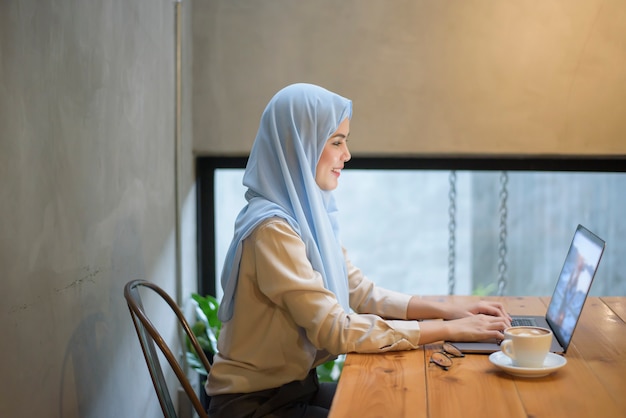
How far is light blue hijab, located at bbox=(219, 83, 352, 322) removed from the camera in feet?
6.39

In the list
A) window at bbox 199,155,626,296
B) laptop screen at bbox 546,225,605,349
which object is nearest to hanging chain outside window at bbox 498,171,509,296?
window at bbox 199,155,626,296

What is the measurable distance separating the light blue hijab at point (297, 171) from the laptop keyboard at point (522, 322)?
0.45 m

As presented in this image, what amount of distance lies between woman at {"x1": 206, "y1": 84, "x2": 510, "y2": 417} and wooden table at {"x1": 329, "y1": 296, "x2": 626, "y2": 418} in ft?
0.29

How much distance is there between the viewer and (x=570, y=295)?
5.97ft

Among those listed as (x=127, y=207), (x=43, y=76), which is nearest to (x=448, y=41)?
(x=127, y=207)

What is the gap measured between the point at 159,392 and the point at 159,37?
4.67ft

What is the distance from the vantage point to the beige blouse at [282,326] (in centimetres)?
175

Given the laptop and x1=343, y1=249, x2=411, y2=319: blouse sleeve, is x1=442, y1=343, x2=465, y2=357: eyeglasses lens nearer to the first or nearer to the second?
the laptop

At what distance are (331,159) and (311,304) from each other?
19.2 inches

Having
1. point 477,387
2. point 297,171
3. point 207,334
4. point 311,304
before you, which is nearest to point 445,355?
point 477,387

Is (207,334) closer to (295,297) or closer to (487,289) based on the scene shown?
(487,289)

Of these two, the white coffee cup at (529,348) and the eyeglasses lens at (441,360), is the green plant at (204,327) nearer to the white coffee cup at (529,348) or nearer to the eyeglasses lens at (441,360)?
the eyeglasses lens at (441,360)

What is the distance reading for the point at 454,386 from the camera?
1521 millimetres

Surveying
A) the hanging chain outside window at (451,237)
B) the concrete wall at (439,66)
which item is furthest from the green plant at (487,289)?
the concrete wall at (439,66)
